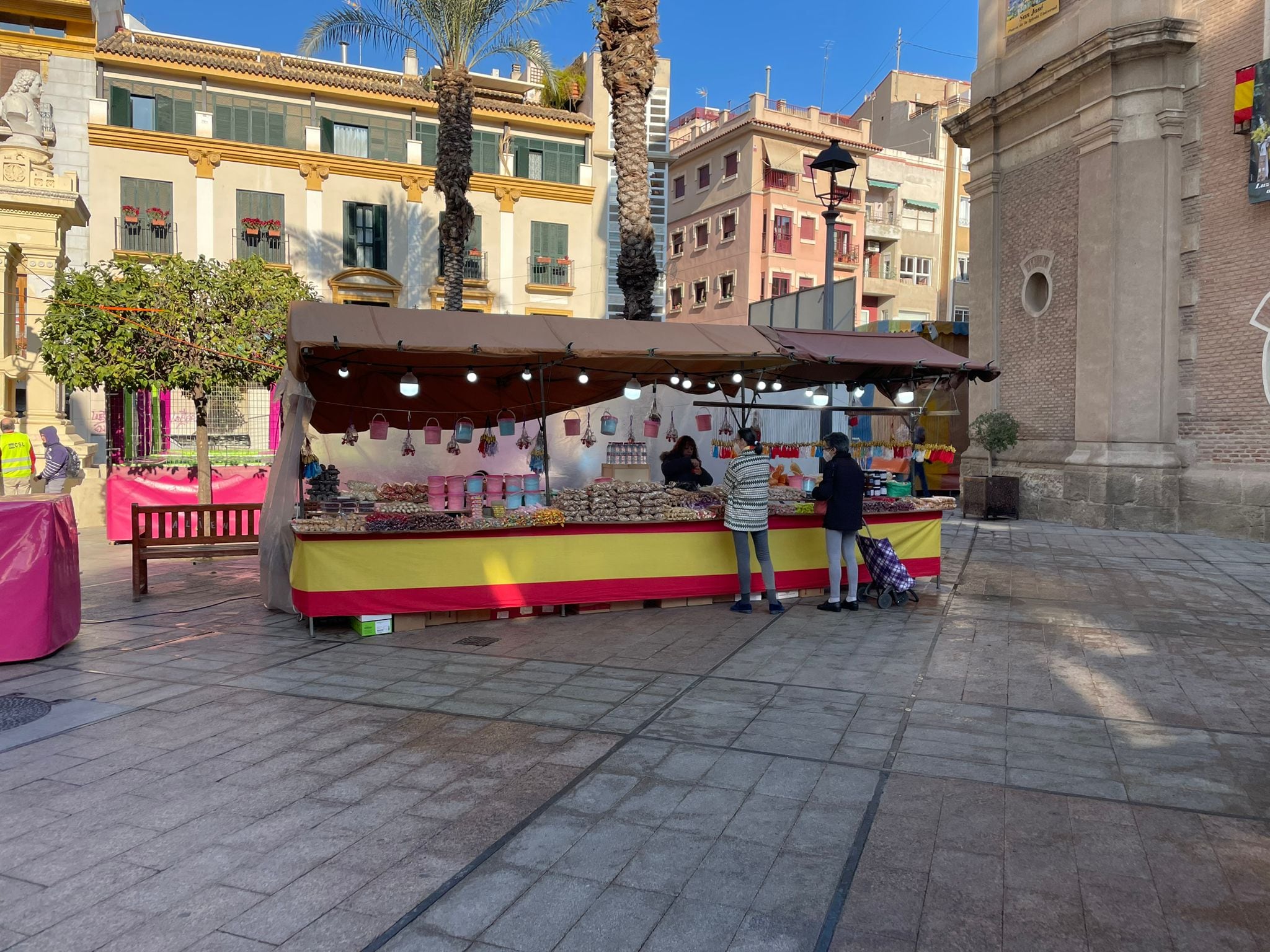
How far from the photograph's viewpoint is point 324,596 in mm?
7840

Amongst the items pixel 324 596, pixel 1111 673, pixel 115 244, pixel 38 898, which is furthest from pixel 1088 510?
pixel 115 244

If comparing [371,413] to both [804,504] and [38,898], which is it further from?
[38,898]

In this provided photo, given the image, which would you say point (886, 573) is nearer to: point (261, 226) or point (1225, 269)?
point (1225, 269)

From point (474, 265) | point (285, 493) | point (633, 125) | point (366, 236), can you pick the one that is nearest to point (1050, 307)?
point (633, 125)

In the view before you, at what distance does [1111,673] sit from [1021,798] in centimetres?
292

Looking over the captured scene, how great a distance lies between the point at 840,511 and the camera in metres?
9.06

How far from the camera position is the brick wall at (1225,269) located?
15.1 metres

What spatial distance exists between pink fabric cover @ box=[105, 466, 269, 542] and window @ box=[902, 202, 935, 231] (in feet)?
121

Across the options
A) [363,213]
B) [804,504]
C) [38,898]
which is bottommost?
[38,898]

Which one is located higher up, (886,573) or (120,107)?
(120,107)

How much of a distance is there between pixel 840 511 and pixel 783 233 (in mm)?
34697

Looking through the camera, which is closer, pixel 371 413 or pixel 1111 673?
pixel 1111 673

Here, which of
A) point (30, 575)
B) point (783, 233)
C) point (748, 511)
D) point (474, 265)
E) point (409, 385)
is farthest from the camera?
point (783, 233)

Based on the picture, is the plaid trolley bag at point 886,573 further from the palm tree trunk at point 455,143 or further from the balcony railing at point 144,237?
the balcony railing at point 144,237
